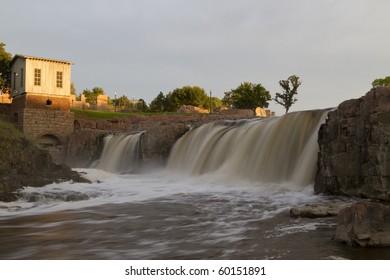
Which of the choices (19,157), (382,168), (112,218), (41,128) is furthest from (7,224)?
(41,128)

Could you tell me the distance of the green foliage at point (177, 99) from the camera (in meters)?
65.6

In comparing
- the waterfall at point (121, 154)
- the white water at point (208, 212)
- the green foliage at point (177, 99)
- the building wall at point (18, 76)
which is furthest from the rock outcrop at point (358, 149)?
the green foliage at point (177, 99)

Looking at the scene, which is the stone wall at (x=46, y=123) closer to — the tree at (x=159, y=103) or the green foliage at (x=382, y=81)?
the tree at (x=159, y=103)

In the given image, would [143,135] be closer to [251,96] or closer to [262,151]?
[262,151]

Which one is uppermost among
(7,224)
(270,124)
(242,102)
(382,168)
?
(242,102)

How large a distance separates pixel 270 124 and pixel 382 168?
7.56 m

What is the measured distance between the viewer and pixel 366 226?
5637 millimetres

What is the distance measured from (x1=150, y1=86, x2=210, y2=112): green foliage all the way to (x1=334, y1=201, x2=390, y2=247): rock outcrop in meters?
60.0

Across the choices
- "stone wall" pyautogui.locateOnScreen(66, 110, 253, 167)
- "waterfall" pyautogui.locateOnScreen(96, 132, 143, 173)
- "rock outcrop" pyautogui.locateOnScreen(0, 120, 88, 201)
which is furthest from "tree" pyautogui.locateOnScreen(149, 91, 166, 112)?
"rock outcrop" pyautogui.locateOnScreen(0, 120, 88, 201)

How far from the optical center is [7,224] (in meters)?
8.22

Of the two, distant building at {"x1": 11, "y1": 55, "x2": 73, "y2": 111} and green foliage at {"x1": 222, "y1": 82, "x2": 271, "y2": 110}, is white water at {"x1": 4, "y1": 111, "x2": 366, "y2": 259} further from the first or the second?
green foliage at {"x1": 222, "y1": 82, "x2": 271, "y2": 110}

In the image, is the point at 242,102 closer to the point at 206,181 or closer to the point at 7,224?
the point at 206,181

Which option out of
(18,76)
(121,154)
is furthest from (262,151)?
(18,76)

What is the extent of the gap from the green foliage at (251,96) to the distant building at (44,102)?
30066mm
